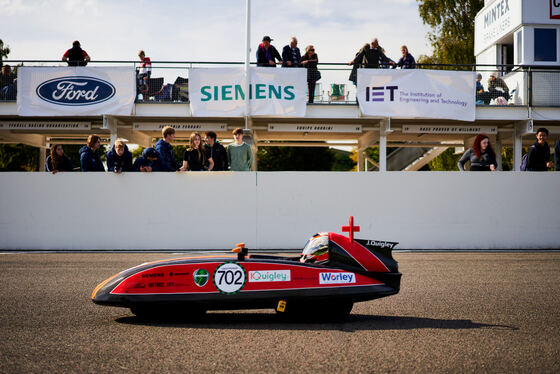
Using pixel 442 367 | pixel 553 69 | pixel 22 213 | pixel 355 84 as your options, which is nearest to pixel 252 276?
pixel 442 367

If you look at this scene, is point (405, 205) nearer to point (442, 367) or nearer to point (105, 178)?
point (105, 178)

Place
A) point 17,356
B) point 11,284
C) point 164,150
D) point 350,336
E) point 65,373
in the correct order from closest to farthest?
point 65,373
point 17,356
point 350,336
point 11,284
point 164,150

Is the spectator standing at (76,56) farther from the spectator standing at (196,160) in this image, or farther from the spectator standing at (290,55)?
the spectator standing at (196,160)

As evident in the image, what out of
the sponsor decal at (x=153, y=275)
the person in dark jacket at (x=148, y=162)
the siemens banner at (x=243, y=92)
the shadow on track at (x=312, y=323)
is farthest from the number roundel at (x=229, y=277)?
the siemens banner at (x=243, y=92)

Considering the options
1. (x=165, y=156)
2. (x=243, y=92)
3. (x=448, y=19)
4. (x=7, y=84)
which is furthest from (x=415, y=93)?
(x=448, y=19)

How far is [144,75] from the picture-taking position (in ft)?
64.2

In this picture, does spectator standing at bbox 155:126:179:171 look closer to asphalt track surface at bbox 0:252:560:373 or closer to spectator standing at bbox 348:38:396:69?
asphalt track surface at bbox 0:252:560:373

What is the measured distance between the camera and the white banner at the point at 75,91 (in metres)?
19.3

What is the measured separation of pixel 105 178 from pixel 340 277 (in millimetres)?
9192

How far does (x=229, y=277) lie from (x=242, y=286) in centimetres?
13

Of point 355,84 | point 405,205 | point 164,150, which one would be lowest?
point 405,205

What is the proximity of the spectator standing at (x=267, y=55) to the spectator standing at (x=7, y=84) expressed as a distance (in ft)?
26.8

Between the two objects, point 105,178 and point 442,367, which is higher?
point 105,178

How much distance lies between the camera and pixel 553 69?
2156 cm
